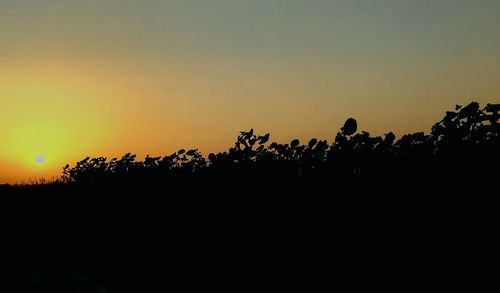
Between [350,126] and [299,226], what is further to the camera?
[299,226]

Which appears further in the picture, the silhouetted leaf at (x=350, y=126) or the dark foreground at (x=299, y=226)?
the silhouetted leaf at (x=350, y=126)

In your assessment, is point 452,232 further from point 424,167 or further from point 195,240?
point 195,240

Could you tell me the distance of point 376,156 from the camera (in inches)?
416

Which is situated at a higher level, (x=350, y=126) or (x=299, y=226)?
(x=350, y=126)

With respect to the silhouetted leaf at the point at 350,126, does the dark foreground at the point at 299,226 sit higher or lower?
lower

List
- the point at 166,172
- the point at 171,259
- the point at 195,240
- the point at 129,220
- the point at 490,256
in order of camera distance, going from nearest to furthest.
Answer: the point at 490,256, the point at 171,259, the point at 195,240, the point at 129,220, the point at 166,172

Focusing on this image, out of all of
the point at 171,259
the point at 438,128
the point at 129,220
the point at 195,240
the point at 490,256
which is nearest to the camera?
the point at 490,256

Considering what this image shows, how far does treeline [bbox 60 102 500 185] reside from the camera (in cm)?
849

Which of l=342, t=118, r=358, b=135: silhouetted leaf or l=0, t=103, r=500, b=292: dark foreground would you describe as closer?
l=0, t=103, r=500, b=292: dark foreground

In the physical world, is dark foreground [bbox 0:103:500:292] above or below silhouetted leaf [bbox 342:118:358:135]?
below

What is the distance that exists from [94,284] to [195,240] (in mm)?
5968

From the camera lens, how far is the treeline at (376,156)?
8.49 meters

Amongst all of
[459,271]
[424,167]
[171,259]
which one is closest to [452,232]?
[459,271]

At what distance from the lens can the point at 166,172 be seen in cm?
1772
